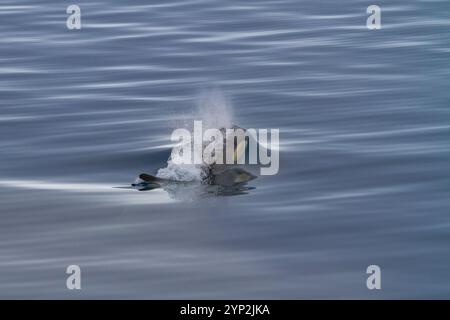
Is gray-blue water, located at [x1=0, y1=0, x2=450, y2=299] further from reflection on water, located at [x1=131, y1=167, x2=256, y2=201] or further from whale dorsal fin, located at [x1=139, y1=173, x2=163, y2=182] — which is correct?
whale dorsal fin, located at [x1=139, y1=173, x2=163, y2=182]

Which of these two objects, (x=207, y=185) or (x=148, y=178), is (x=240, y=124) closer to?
(x=148, y=178)

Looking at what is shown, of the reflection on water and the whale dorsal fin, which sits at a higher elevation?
the whale dorsal fin

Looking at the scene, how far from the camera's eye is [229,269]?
13.6 meters

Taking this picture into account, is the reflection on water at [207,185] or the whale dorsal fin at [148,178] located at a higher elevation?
the whale dorsal fin at [148,178]

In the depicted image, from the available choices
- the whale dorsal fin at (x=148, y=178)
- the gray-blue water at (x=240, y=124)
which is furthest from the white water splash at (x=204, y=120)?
the gray-blue water at (x=240, y=124)

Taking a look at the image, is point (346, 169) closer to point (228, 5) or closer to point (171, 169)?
point (171, 169)

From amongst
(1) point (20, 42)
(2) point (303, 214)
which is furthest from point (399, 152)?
(1) point (20, 42)

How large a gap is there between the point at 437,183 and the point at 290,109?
5.39 metres

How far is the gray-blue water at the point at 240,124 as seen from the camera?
44.5 ft

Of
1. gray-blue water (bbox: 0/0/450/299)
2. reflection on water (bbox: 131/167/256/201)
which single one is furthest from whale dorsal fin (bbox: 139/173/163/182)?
gray-blue water (bbox: 0/0/450/299)

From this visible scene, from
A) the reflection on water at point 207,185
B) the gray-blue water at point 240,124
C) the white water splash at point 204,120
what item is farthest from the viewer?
the white water splash at point 204,120

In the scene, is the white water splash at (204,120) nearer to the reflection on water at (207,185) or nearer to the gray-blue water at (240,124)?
the reflection on water at (207,185)

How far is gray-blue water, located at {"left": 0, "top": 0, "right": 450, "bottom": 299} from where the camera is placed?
13.6 m

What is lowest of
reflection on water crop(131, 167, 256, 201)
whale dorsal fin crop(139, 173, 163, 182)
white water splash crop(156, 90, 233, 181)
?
reflection on water crop(131, 167, 256, 201)
